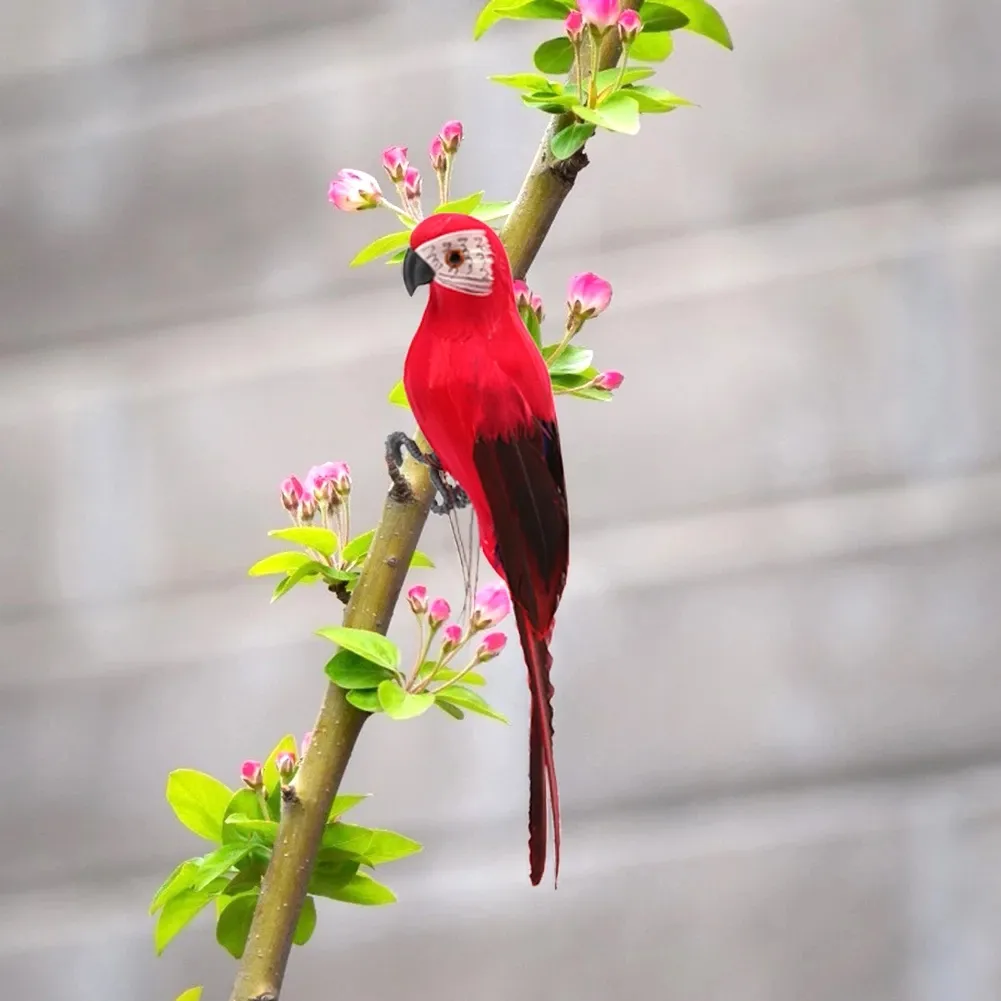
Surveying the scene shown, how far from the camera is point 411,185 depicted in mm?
292

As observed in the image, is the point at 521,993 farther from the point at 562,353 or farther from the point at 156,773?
the point at 562,353

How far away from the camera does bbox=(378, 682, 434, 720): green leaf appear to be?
0.26 m

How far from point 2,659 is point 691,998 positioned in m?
0.49

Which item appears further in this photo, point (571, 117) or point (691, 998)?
point (691, 998)

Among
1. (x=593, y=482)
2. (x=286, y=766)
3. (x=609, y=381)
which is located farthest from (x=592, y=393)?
(x=593, y=482)

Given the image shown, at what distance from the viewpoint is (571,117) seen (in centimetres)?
28

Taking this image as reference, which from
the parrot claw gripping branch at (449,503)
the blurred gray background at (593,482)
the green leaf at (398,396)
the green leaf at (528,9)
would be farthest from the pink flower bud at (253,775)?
the blurred gray background at (593,482)

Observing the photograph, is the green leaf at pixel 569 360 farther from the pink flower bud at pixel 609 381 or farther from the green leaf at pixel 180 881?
the green leaf at pixel 180 881

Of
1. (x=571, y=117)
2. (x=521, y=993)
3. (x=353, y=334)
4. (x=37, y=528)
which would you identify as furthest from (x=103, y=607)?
(x=571, y=117)

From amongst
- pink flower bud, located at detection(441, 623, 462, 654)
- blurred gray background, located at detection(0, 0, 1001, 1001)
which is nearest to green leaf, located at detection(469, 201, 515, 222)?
pink flower bud, located at detection(441, 623, 462, 654)

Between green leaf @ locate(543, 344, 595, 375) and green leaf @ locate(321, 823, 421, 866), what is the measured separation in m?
0.13

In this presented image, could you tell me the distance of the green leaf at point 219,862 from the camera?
0.29 meters

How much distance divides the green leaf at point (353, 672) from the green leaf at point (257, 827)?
0.15 feet

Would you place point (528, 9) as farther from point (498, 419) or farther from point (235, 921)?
point (235, 921)
